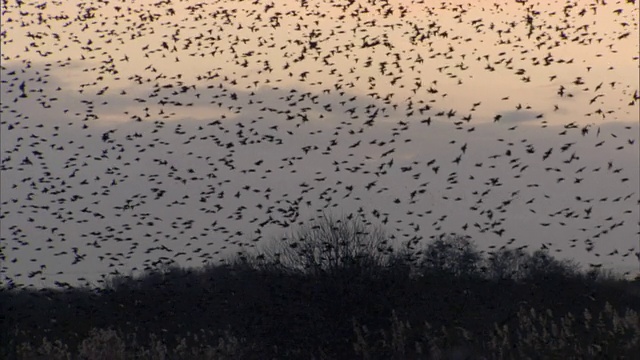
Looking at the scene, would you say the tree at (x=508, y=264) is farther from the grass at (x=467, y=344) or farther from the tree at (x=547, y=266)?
the grass at (x=467, y=344)

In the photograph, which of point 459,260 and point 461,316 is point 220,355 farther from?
point 459,260

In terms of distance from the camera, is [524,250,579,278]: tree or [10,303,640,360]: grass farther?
[524,250,579,278]: tree

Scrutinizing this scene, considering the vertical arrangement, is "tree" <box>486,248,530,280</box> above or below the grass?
below

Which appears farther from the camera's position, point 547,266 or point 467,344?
point 547,266

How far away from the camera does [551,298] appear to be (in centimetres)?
5797

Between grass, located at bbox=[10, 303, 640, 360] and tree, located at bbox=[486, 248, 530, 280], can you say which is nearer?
grass, located at bbox=[10, 303, 640, 360]

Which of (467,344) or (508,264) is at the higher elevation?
(467,344)

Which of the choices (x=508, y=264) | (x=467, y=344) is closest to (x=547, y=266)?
(x=508, y=264)

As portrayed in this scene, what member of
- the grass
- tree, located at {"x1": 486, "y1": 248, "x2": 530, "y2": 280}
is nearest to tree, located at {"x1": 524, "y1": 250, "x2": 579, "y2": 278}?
tree, located at {"x1": 486, "y1": 248, "x2": 530, "y2": 280}

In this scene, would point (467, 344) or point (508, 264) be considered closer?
point (467, 344)

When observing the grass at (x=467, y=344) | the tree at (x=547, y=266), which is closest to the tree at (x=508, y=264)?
the tree at (x=547, y=266)

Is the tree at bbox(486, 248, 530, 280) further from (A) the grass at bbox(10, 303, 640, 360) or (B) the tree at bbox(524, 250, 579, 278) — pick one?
(A) the grass at bbox(10, 303, 640, 360)

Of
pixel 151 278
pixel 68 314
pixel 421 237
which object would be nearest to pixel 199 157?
pixel 421 237

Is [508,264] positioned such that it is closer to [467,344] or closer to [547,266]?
[547,266]
